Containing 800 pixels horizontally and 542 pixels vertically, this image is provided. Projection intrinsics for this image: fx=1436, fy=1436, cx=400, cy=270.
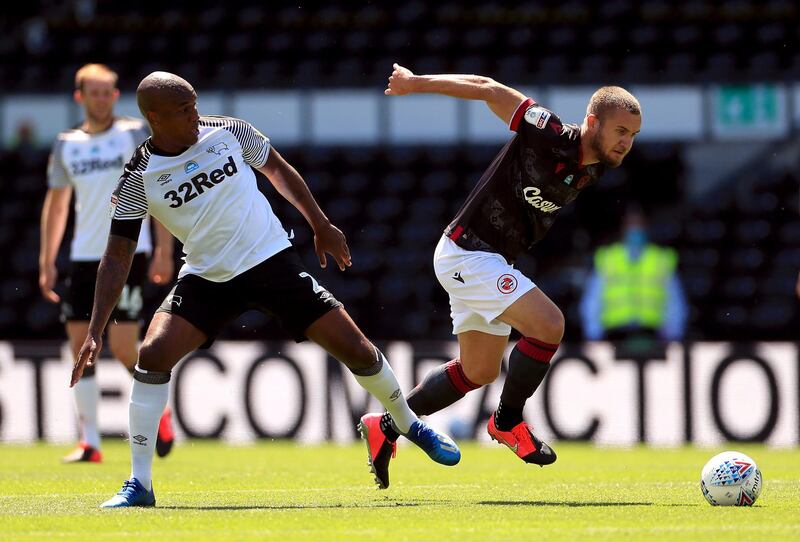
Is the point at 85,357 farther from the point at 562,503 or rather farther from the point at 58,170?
the point at 58,170

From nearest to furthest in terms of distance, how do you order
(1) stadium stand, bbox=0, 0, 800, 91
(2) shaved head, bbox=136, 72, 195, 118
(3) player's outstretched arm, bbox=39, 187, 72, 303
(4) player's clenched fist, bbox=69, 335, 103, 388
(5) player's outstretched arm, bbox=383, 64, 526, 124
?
(4) player's clenched fist, bbox=69, 335, 103, 388 → (2) shaved head, bbox=136, 72, 195, 118 → (5) player's outstretched arm, bbox=383, 64, 526, 124 → (3) player's outstretched arm, bbox=39, 187, 72, 303 → (1) stadium stand, bbox=0, 0, 800, 91

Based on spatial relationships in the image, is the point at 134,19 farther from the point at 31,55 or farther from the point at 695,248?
the point at 695,248

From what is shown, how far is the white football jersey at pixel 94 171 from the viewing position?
31.4ft

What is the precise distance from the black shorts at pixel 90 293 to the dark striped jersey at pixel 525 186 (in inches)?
119

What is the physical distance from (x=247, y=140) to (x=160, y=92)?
0.57 m

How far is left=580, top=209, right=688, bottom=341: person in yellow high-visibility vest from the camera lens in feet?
46.3

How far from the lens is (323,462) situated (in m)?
9.96

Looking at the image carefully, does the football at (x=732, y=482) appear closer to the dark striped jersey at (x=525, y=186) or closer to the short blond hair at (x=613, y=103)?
the dark striped jersey at (x=525, y=186)

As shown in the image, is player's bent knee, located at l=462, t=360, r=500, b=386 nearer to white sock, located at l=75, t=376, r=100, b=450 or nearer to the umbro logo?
the umbro logo

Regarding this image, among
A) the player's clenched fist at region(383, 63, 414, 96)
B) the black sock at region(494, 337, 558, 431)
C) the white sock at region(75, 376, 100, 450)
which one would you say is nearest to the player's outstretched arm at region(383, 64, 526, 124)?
the player's clenched fist at region(383, 63, 414, 96)

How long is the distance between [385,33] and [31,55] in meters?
4.72

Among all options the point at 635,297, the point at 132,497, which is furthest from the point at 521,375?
the point at 635,297

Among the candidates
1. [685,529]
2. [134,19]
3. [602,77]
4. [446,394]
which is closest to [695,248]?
[602,77]

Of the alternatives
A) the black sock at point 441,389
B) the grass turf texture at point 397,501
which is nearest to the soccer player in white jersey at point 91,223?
the grass turf texture at point 397,501
